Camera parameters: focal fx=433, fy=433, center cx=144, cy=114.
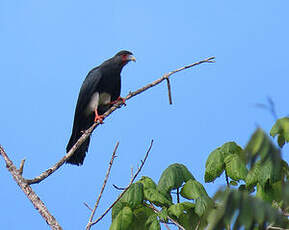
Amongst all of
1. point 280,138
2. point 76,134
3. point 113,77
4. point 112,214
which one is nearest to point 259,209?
point 280,138

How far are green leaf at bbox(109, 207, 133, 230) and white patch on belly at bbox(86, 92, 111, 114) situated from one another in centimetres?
266

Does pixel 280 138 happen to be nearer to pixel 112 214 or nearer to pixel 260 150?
pixel 112 214

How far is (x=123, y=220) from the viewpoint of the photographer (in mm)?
3836

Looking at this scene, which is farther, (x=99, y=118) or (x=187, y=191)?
(x=99, y=118)

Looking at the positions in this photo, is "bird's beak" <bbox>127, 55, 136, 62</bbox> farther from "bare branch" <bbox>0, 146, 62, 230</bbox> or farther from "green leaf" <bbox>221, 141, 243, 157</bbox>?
"bare branch" <bbox>0, 146, 62, 230</bbox>

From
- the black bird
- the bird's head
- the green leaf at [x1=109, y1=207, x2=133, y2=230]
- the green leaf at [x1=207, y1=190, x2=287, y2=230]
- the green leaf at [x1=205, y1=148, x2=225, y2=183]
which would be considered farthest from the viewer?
the bird's head

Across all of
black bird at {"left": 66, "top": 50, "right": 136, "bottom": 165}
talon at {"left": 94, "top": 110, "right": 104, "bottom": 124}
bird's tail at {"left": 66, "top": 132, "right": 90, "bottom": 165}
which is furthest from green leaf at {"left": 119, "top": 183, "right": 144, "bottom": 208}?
black bird at {"left": 66, "top": 50, "right": 136, "bottom": 165}

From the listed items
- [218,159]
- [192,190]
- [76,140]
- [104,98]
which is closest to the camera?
[192,190]

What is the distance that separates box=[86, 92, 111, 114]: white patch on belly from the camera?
636cm

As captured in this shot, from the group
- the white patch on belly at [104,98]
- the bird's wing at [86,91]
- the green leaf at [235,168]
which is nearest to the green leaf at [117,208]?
the green leaf at [235,168]

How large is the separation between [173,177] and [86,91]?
9.21 ft

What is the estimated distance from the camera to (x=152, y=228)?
3.63 meters

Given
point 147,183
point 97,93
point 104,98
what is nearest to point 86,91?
point 97,93

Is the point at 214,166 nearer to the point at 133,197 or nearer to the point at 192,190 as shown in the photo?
the point at 192,190
